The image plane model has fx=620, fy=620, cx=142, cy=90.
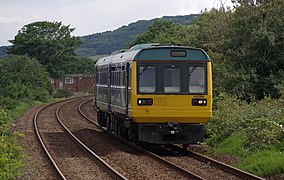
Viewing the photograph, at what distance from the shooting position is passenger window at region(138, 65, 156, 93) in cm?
1728

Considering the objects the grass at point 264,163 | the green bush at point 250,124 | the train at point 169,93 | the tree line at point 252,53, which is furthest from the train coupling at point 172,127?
the tree line at point 252,53

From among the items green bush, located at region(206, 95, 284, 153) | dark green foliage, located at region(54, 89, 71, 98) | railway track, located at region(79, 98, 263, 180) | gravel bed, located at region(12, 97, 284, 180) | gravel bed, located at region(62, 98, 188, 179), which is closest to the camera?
railway track, located at region(79, 98, 263, 180)

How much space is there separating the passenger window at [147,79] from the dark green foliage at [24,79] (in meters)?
32.8

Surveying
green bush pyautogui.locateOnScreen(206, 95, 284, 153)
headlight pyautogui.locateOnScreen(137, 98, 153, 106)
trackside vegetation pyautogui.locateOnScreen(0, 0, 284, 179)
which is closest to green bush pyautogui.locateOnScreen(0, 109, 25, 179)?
trackside vegetation pyautogui.locateOnScreen(0, 0, 284, 179)

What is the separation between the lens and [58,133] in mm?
24531

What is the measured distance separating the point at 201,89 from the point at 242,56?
1051cm

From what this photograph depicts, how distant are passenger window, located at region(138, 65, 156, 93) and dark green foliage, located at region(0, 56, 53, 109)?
32.8 m

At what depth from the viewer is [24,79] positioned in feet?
196

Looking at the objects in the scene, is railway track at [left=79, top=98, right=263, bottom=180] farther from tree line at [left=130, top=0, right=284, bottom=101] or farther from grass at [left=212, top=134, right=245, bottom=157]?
tree line at [left=130, top=0, right=284, bottom=101]

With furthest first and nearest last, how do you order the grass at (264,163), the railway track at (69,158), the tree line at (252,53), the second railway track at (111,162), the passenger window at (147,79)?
the tree line at (252,53), the passenger window at (147,79), the railway track at (69,158), the second railway track at (111,162), the grass at (264,163)

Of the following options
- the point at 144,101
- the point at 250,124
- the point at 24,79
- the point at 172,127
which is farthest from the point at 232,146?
the point at 24,79

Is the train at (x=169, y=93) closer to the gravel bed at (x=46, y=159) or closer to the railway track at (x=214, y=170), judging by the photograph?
the railway track at (x=214, y=170)

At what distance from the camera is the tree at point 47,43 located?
86750 mm

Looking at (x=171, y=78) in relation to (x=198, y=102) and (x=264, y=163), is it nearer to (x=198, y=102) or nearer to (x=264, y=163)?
(x=198, y=102)
